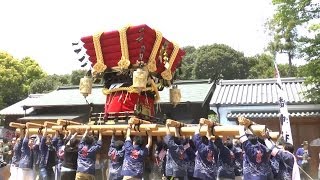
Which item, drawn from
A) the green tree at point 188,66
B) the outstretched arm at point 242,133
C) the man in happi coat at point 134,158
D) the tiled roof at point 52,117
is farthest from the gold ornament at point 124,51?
the green tree at point 188,66

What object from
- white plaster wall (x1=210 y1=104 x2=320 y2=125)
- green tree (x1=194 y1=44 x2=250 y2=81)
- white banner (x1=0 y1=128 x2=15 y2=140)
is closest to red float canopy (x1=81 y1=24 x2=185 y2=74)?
white plaster wall (x1=210 y1=104 x2=320 y2=125)

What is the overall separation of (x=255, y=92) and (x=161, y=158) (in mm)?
10157

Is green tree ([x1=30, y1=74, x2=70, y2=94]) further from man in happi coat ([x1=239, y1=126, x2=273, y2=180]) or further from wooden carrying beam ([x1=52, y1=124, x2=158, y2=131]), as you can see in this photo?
man in happi coat ([x1=239, y1=126, x2=273, y2=180])

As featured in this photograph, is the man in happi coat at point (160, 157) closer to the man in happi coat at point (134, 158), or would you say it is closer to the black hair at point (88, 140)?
the man in happi coat at point (134, 158)

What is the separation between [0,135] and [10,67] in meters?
13.8

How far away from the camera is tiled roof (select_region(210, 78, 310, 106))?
14242 millimetres

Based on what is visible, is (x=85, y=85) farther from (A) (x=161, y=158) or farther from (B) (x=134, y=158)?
(B) (x=134, y=158)

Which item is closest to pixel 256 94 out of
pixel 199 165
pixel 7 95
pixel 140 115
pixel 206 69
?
pixel 140 115

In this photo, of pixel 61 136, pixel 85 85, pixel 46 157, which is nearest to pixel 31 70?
pixel 85 85

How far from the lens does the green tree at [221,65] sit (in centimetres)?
3431

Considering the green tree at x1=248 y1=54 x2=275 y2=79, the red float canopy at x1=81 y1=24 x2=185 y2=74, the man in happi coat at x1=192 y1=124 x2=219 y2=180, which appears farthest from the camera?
the green tree at x1=248 y1=54 x2=275 y2=79

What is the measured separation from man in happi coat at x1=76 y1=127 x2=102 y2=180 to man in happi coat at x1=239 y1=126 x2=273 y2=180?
2456 mm

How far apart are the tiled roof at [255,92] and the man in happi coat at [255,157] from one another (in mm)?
8715

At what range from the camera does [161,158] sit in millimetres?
6211
